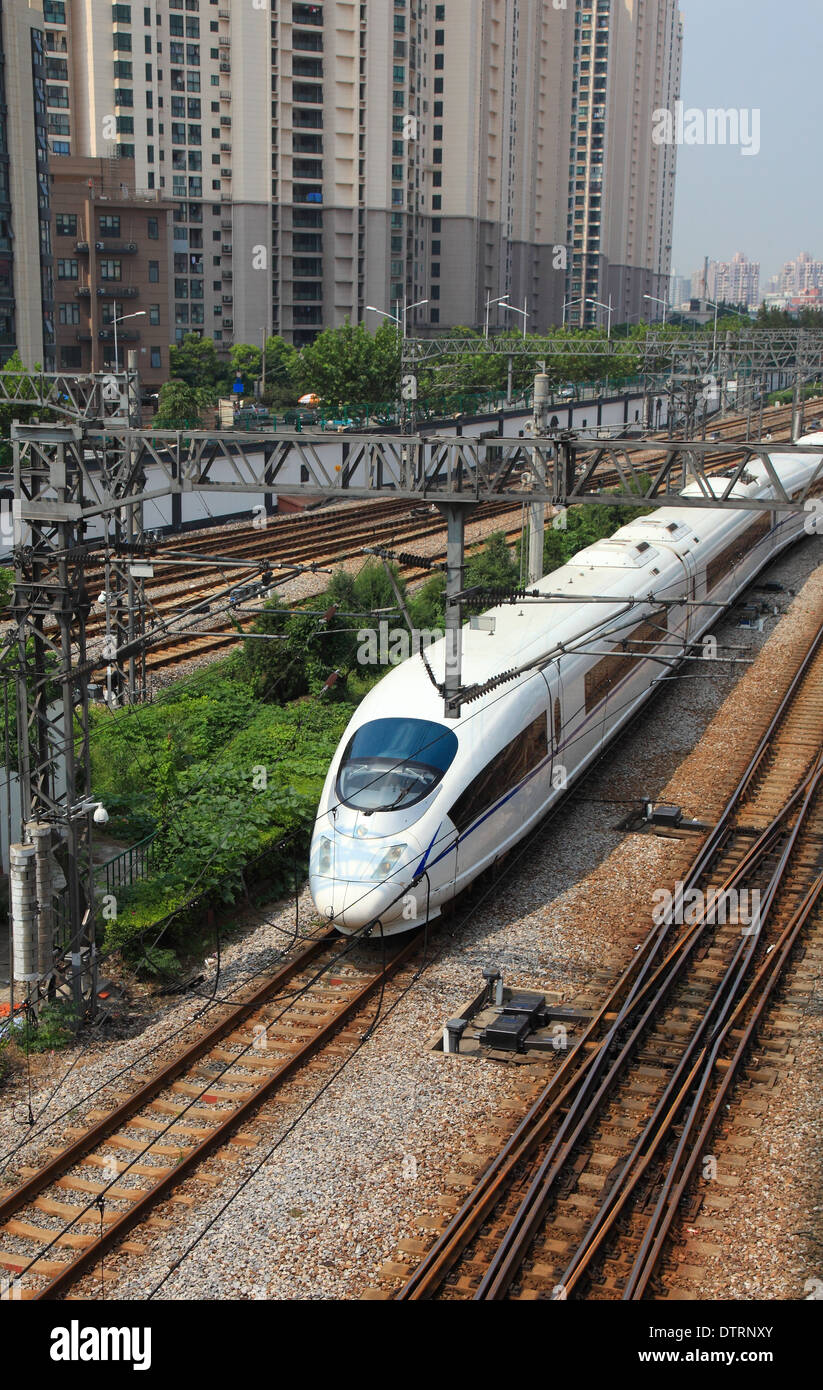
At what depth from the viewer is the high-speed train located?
15297 millimetres

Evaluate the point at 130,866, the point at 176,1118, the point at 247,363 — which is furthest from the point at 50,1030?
the point at 247,363

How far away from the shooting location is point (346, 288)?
89.1 m

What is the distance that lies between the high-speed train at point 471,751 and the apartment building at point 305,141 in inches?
2334

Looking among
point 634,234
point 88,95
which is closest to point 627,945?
point 88,95

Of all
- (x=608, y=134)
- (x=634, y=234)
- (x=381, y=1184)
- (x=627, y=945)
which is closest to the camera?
(x=381, y=1184)

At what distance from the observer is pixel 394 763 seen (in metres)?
16.0

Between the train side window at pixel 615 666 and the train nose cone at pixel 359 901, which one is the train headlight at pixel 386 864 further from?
the train side window at pixel 615 666

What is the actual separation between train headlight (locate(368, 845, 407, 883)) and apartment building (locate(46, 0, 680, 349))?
65294 millimetres

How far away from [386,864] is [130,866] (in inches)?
136

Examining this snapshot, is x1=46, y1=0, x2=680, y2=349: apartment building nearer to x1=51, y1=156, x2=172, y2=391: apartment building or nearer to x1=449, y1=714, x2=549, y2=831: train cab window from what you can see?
x1=51, y1=156, x2=172, y2=391: apartment building

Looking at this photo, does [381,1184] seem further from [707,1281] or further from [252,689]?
[252,689]

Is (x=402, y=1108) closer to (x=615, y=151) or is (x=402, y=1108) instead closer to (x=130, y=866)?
(x=130, y=866)

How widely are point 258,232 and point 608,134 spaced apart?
209 ft


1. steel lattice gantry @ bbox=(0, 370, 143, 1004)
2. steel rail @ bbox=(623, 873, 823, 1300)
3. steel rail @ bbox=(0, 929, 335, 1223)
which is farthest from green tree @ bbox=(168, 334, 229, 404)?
steel rail @ bbox=(623, 873, 823, 1300)
